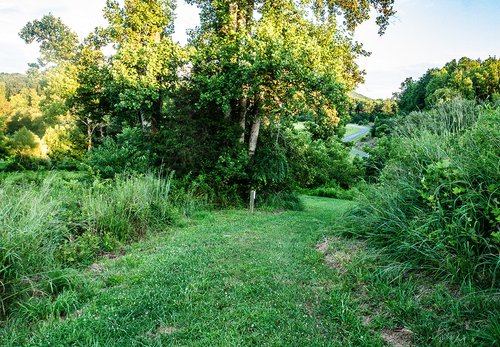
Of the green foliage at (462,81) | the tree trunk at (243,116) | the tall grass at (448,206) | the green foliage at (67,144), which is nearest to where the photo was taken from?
the tall grass at (448,206)

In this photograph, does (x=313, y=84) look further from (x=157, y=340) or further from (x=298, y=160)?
(x=157, y=340)

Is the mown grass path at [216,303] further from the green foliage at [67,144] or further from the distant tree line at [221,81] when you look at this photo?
the green foliage at [67,144]

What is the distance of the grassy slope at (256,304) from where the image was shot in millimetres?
2936

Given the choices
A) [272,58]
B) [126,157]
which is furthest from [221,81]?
[126,157]

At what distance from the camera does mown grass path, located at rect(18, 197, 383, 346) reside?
9.70 feet

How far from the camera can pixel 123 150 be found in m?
11.1

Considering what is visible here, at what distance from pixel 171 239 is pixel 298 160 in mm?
7495

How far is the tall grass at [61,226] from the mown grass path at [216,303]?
0.62 m

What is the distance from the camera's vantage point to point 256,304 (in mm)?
3574

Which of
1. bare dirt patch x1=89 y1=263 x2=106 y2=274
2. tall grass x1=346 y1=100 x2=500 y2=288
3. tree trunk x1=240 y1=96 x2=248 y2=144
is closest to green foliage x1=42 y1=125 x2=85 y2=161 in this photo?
tree trunk x1=240 y1=96 x2=248 y2=144

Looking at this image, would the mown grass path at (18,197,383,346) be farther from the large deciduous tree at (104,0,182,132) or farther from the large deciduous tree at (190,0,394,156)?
the large deciduous tree at (104,0,182,132)

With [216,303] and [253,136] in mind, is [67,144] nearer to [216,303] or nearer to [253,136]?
[253,136]

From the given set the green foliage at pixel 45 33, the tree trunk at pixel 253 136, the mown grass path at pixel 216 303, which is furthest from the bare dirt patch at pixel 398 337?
the green foliage at pixel 45 33

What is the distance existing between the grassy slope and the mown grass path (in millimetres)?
13
